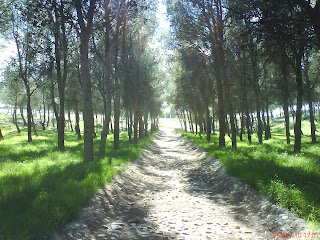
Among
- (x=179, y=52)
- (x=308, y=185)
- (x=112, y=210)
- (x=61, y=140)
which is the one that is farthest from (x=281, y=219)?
(x=179, y=52)

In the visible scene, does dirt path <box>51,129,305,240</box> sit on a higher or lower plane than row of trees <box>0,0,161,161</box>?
lower

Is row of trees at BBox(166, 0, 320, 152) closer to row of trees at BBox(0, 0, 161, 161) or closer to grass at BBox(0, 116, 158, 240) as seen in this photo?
row of trees at BBox(0, 0, 161, 161)

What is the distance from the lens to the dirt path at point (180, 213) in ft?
17.9

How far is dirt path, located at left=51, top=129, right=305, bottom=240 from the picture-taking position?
5441 mm

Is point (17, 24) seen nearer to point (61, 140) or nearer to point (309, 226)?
point (61, 140)

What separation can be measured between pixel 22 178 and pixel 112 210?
367 cm

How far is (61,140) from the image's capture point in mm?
18734
